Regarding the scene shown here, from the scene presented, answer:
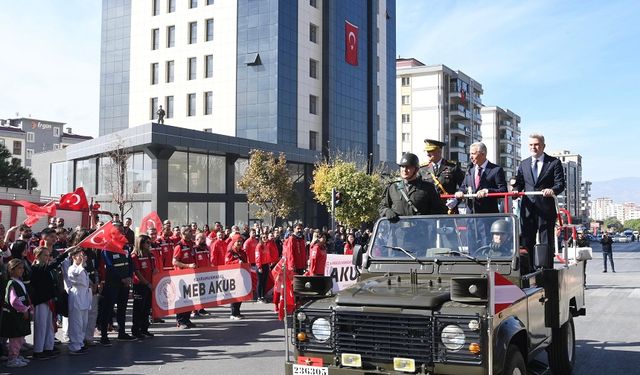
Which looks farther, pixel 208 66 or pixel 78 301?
pixel 208 66

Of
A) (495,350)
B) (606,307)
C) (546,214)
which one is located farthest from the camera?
(606,307)

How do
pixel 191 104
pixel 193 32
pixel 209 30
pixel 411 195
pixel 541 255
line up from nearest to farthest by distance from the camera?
1. pixel 541 255
2. pixel 411 195
3. pixel 209 30
4. pixel 193 32
5. pixel 191 104

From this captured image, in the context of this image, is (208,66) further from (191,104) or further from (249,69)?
(249,69)

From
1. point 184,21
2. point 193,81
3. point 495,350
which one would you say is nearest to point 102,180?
point 193,81

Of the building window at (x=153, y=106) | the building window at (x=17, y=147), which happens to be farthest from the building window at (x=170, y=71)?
the building window at (x=17, y=147)

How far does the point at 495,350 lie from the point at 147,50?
5117 centimetres

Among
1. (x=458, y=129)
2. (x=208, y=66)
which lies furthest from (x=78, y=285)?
(x=458, y=129)

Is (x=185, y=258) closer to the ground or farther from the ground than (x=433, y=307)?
closer to the ground

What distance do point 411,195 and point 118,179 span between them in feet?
105

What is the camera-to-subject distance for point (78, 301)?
10.1 meters

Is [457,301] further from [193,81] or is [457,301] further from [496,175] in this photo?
[193,81]

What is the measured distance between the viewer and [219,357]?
30.7 ft

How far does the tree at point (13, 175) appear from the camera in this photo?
5011 centimetres

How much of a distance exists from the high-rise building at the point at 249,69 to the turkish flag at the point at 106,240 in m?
35.2
